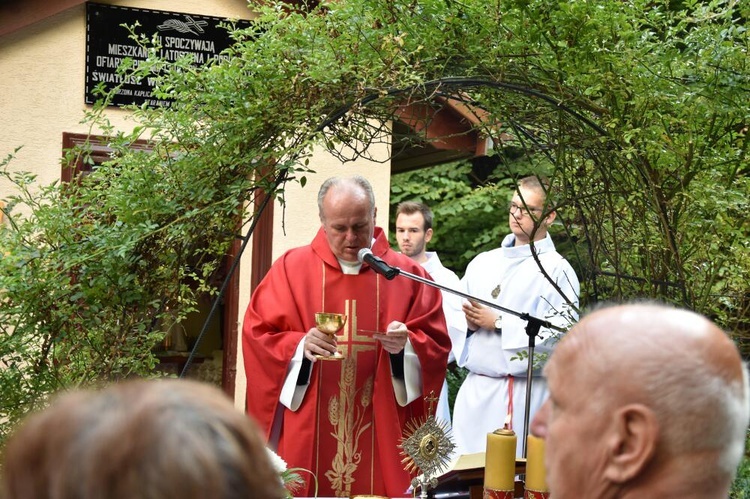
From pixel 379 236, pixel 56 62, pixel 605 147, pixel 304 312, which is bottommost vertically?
pixel 304 312

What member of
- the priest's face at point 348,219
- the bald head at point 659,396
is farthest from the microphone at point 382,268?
the bald head at point 659,396

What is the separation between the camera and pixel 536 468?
3463 mm

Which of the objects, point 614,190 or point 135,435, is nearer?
point 135,435

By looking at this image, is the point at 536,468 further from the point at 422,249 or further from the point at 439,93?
the point at 422,249

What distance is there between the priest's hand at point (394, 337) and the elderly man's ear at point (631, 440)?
10.6ft

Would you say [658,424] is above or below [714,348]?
below

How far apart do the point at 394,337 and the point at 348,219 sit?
2.09ft

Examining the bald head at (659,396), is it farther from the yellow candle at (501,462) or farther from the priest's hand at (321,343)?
the priest's hand at (321,343)

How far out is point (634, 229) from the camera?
15.1 ft

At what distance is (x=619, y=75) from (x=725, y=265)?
897mm

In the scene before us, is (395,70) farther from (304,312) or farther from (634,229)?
(304,312)

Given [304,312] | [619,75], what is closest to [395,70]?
[619,75]

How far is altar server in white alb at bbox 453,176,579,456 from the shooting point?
6.60 m

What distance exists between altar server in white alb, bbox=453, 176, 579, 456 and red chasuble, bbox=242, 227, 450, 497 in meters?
1.24
